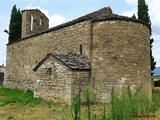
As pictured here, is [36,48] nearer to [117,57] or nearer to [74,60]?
[74,60]

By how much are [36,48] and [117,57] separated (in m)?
7.15

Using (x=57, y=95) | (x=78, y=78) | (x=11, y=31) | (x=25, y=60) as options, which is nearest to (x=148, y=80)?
(x=78, y=78)

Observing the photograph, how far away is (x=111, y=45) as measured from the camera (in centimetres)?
1304

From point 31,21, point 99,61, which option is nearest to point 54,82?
point 99,61

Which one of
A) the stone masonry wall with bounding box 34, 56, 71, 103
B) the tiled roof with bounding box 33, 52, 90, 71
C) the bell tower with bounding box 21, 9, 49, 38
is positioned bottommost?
the stone masonry wall with bounding box 34, 56, 71, 103

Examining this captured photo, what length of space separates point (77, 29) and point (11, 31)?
46.6 feet

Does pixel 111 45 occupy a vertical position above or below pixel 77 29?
below

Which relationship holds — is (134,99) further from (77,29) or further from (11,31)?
(11,31)

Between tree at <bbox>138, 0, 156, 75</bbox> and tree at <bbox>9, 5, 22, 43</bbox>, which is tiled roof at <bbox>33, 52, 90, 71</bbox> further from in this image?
tree at <bbox>9, 5, 22, 43</bbox>

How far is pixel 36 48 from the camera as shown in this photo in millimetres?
18219

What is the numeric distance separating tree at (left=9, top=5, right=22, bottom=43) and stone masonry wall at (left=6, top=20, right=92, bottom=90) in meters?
4.81

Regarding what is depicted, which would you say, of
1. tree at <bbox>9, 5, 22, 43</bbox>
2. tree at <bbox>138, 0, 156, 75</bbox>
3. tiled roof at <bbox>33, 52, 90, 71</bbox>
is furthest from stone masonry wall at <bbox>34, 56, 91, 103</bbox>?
tree at <bbox>9, 5, 22, 43</bbox>

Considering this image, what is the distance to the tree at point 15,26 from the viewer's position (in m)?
26.8

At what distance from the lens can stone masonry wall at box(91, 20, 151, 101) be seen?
12766 mm
